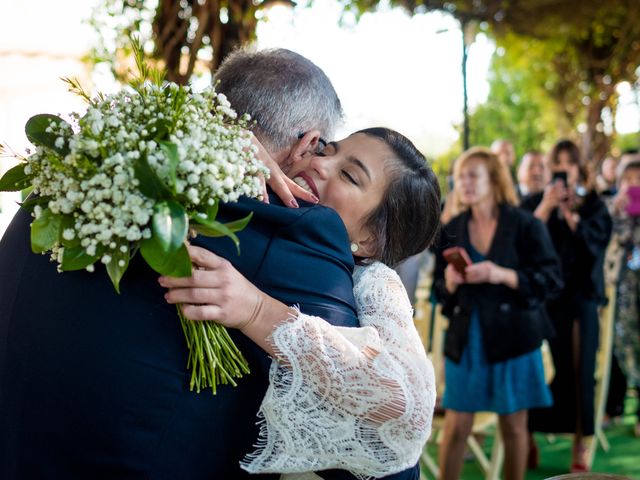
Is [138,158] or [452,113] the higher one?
[452,113]

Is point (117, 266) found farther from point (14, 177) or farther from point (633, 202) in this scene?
point (633, 202)

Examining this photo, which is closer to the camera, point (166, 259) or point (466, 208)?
point (166, 259)

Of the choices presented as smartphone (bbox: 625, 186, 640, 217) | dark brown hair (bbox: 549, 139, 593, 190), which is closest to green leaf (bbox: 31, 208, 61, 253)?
dark brown hair (bbox: 549, 139, 593, 190)

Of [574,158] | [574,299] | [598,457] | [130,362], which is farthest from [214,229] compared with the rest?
[598,457]

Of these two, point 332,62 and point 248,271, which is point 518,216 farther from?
point 248,271

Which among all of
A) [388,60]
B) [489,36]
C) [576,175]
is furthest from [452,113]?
[576,175]

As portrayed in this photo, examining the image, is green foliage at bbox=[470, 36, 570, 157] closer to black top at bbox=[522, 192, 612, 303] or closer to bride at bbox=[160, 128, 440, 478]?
black top at bbox=[522, 192, 612, 303]

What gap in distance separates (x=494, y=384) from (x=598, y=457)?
79.5 inches

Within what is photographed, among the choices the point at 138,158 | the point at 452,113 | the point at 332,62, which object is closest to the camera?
the point at 138,158

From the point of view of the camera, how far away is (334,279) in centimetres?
142

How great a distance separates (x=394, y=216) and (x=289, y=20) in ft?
8.90

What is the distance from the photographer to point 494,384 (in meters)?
4.14

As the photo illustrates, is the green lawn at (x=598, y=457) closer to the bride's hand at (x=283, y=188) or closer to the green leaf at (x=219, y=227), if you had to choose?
the bride's hand at (x=283, y=188)

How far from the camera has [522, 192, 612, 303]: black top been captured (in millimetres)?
5426
